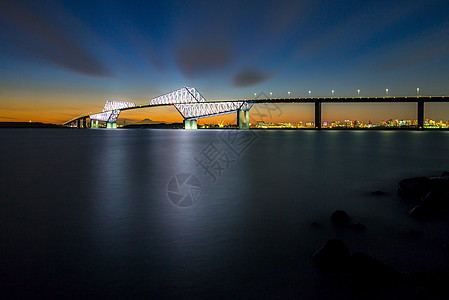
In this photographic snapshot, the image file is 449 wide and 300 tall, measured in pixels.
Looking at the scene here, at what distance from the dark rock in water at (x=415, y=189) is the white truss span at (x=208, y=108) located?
72783 mm

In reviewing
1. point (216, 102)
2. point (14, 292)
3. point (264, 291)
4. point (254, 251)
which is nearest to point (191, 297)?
point (264, 291)

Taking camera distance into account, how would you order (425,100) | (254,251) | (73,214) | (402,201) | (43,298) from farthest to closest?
(425,100) < (402,201) < (73,214) < (254,251) < (43,298)

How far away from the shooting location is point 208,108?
286 feet

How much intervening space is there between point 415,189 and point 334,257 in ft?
14.7

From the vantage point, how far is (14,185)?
7594 millimetres

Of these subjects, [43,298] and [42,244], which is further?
[42,244]

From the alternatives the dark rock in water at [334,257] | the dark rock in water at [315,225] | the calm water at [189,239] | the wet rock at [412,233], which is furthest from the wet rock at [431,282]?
the dark rock in water at [315,225]

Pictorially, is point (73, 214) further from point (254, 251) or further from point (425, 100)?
point (425, 100)

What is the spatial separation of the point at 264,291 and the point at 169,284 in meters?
0.99

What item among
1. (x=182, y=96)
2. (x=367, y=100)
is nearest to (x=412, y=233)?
(x=367, y=100)

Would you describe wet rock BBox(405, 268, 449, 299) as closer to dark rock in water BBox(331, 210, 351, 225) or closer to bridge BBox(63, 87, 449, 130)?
dark rock in water BBox(331, 210, 351, 225)

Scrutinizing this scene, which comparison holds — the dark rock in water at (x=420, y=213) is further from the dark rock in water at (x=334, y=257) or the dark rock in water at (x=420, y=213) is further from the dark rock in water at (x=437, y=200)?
the dark rock in water at (x=334, y=257)

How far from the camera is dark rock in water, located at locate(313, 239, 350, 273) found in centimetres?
283

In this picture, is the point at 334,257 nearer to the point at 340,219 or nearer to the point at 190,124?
the point at 340,219
